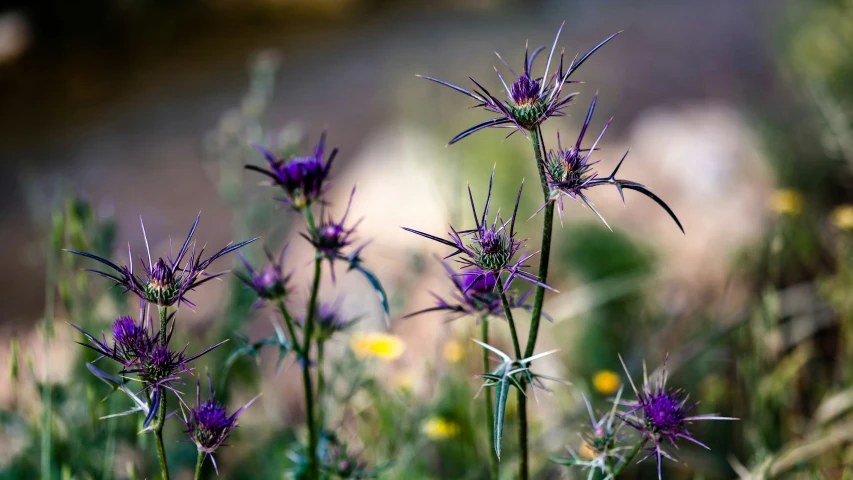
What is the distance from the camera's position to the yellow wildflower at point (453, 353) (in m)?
1.71

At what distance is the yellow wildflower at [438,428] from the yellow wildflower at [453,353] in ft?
0.56

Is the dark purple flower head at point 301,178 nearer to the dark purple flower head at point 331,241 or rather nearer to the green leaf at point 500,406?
the dark purple flower head at point 331,241

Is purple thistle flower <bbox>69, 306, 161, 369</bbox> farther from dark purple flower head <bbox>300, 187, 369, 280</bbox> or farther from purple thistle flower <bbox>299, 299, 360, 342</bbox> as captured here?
purple thistle flower <bbox>299, 299, 360, 342</bbox>

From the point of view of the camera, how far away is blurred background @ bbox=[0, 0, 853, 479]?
1.67 meters

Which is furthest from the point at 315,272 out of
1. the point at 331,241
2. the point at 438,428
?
the point at 438,428

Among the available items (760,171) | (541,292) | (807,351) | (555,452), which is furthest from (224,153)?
(760,171)

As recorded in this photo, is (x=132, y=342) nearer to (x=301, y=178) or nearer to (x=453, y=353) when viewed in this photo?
(x=301, y=178)

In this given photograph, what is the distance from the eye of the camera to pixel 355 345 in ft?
6.09

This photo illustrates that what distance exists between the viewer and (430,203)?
3.77 metres

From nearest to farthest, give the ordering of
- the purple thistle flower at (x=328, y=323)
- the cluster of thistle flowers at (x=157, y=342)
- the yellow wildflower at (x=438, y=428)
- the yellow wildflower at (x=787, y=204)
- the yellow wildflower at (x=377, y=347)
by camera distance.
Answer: the cluster of thistle flowers at (x=157, y=342), the purple thistle flower at (x=328, y=323), the yellow wildflower at (x=438, y=428), the yellow wildflower at (x=377, y=347), the yellow wildflower at (x=787, y=204)

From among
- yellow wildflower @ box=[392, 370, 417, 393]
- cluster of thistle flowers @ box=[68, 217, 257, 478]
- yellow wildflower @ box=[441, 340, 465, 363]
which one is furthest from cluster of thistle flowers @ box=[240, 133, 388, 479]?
yellow wildflower @ box=[392, 370, 417, 393]

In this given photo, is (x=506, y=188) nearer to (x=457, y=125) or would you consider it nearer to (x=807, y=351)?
(x=457, y=125)

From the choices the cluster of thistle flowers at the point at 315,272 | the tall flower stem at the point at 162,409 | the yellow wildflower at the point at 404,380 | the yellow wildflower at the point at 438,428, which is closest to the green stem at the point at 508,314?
the cluster of thistle flowers at the point at 315,272

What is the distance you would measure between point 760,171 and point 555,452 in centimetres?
234
